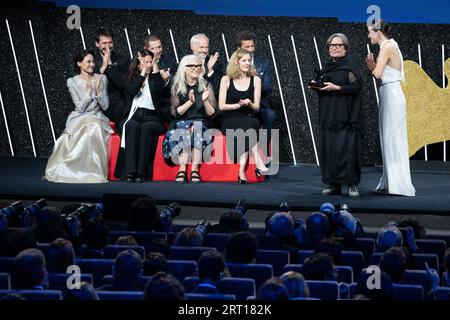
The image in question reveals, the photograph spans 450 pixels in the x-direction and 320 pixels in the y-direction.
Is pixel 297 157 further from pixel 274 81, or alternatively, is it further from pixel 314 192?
pixel 314 192

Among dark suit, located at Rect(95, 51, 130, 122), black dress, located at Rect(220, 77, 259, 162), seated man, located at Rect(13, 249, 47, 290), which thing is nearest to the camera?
seated man, located at Rect(13, 249, 47, 290)

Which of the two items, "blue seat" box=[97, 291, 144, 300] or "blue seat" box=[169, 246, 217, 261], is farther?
"blue seat" box=[169, 246, 217, 261]

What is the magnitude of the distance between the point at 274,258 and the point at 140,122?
3907 millimetres

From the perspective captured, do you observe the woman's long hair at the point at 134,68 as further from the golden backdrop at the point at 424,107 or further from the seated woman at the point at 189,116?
the golden backdrop at the point at 424,107

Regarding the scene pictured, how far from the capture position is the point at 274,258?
208 inches

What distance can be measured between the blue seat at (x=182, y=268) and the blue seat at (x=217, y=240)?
77 centimetres

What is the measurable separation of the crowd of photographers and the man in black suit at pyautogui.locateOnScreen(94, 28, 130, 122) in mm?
2814

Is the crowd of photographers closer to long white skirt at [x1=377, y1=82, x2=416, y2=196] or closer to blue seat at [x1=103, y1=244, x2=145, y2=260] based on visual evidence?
blue seat at [x1=103, y1=244, x2=145, y2=260]

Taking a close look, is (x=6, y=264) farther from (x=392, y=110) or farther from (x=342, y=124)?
(x=392, y=110)

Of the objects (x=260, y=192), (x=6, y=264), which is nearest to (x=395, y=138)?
(x=260, y=192)

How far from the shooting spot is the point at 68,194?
8164 mm

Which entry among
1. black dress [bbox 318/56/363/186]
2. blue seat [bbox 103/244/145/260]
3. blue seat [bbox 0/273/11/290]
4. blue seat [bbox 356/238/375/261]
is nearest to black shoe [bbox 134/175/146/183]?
black dress [bbox 318/56/363/186]

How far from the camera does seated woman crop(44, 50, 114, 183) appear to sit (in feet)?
29.3

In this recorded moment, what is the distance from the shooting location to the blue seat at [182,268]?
486cm
